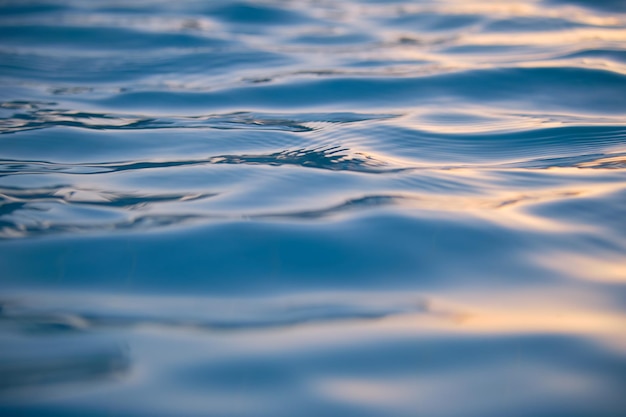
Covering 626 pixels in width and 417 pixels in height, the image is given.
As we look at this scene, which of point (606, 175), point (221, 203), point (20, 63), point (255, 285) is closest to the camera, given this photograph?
point (255, 285)

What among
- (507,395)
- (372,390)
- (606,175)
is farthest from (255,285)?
(606,175)

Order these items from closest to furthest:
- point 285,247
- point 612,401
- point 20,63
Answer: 1. point 612,401
2. point 285,247
3. point 20,63

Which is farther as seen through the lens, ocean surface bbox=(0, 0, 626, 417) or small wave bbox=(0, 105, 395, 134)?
small wave bbox=(0, 105, 395, 134)

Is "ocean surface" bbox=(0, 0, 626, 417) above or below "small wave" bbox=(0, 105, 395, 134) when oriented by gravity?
below

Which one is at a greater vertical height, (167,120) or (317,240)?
(167,120)

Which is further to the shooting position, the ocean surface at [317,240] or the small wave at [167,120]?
the small wave at [167,120]

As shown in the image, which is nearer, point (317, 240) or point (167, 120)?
point (317, 240)

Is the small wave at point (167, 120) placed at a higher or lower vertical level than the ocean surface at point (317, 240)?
higher

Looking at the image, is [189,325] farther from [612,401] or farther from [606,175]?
[606,175]
